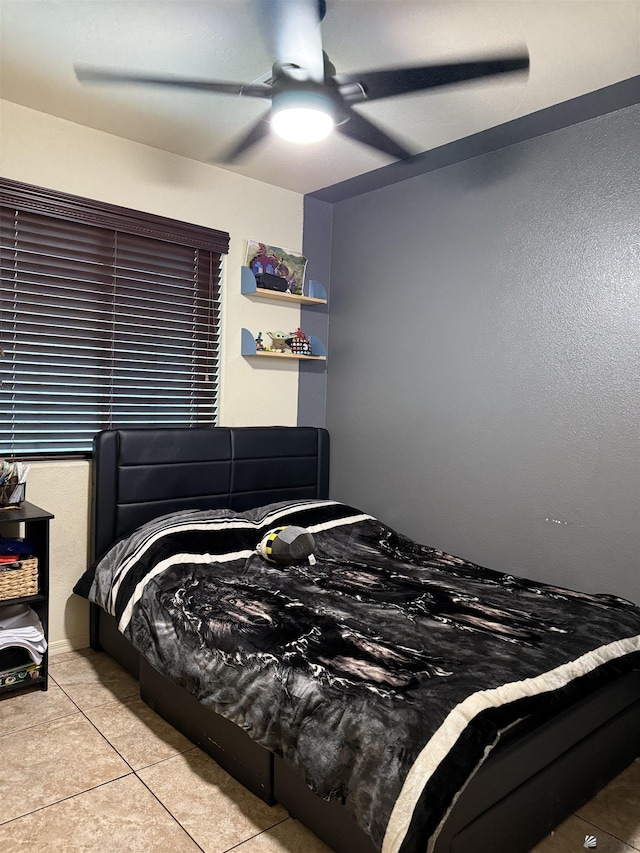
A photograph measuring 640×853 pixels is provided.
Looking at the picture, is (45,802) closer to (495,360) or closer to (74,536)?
(74,536)

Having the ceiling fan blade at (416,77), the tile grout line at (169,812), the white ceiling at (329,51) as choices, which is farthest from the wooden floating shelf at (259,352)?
the tile grout line at (169,812)

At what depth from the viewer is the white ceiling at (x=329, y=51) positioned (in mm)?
2121

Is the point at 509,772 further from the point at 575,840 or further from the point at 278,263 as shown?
the point at 278,263

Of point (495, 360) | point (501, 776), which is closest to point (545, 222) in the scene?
point (495, 360)

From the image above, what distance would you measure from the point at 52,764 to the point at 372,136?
304 cm

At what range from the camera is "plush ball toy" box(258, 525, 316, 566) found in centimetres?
294

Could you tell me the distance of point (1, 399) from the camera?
3.01 metres

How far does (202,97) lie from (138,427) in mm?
1685

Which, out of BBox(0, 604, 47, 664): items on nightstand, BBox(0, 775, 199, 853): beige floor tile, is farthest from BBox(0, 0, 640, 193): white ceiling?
BBox(0, 775, 199, 853): beige floor tile

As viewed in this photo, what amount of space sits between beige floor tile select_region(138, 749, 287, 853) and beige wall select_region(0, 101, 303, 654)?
126 cm

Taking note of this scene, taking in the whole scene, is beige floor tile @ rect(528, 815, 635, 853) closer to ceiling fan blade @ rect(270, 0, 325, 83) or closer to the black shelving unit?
the black shelving unit

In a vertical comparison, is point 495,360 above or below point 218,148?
below

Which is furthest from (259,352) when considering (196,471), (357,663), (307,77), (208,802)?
(208,802)

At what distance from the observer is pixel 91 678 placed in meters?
2.97
